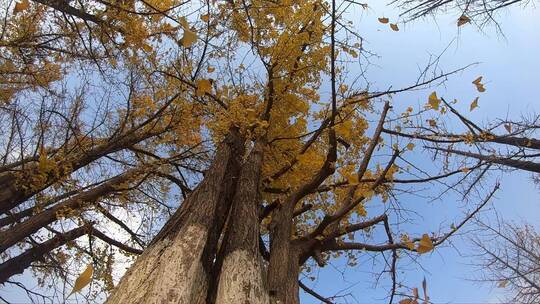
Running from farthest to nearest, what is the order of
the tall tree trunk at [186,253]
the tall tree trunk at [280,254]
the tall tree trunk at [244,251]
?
the tall tree trunk at [280,254] → the tall tree trunk at [244,251] → the tall tree trunk at [186,253]

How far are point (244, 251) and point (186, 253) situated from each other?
0.53 metres

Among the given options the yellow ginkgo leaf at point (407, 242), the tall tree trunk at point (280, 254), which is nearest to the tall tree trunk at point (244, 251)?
the tall tree trunk at point (280, 254)

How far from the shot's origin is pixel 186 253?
3674mm

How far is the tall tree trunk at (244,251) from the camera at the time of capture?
129 inches

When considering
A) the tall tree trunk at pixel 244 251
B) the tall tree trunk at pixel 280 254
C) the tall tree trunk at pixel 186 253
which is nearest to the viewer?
the tall tree trunk at pixel 186 253

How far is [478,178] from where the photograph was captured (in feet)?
17.3

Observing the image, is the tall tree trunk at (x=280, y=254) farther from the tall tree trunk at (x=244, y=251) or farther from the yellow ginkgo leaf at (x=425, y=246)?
the yellow ginkgo leaf at (x=425, y=246)

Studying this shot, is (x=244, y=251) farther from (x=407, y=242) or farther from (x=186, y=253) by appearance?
(x=407, y=242)

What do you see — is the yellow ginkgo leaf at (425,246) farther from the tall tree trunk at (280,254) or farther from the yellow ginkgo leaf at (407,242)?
the tall tree trunk at (280,254)

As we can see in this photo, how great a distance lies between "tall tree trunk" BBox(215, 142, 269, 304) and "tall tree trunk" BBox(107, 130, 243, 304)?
0.61 ft

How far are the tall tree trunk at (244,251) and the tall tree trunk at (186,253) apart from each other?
7.3 inches

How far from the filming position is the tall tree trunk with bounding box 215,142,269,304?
3.28 meters

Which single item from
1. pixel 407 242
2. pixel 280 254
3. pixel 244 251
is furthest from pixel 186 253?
pixel 407 242

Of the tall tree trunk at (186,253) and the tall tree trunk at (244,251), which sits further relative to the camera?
the tall tree trunk at (244,251)
